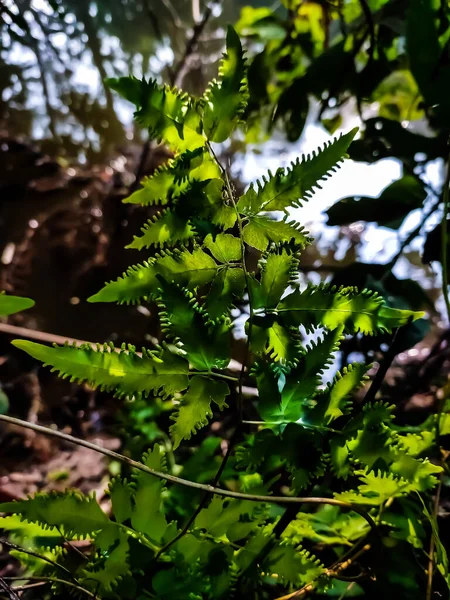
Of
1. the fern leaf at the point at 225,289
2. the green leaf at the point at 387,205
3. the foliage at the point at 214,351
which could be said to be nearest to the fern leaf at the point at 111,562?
the foliage at the point at 214,351

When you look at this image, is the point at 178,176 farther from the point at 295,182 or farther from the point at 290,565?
the point at 290,565

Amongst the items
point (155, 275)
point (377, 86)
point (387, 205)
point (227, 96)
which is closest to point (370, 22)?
point (377, 86)

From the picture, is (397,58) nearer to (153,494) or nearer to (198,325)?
(198,325)

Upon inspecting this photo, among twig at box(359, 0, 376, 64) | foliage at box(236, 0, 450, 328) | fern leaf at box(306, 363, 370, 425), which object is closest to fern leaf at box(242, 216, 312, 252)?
fern leaf at box(306, 363, 370, 425)

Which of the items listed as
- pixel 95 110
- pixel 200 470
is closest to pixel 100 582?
pixel 200 470

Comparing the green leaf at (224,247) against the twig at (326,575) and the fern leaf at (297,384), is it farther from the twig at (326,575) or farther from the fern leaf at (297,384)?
the twig at (326,575)

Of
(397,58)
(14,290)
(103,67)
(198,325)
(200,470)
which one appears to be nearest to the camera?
(198,325)
